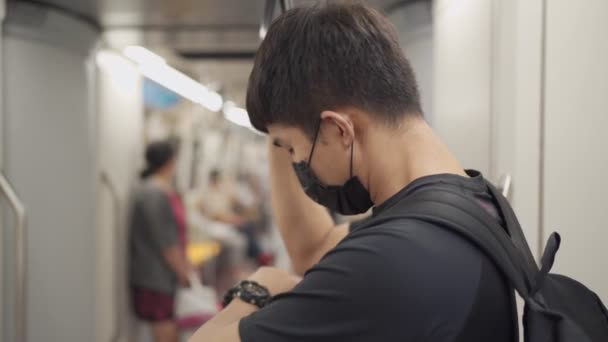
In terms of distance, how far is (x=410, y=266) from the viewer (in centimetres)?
77

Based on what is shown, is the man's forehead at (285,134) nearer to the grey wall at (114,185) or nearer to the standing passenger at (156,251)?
the grey wall at (114,185)

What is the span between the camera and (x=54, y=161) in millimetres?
2652

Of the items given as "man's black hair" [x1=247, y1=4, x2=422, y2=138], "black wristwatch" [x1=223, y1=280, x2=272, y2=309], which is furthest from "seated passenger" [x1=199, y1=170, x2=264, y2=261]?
"man's black hair" [x1=247, y1=4, x2=422, y2=138]

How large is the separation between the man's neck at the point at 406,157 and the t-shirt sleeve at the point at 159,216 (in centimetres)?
293

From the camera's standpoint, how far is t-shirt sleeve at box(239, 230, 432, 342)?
761 millimetres


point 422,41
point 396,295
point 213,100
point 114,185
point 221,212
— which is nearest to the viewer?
point 396,295

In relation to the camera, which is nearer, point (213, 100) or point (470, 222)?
point (470, 222)

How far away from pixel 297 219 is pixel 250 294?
34cm

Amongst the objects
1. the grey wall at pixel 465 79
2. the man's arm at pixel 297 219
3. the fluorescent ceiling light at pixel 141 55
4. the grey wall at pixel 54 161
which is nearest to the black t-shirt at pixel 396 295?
the man's arm at pixel 297 219

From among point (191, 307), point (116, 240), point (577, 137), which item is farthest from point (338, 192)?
point (191, 307)

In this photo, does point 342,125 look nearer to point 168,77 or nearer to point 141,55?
point 141,55

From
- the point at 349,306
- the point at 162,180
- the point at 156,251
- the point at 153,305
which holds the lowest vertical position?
the point at 153,305

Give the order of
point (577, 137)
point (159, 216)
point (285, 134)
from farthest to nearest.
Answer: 1. point (159, 216)
2. point (577, 137)
3. point (285, 134)

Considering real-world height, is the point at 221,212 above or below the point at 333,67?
below
